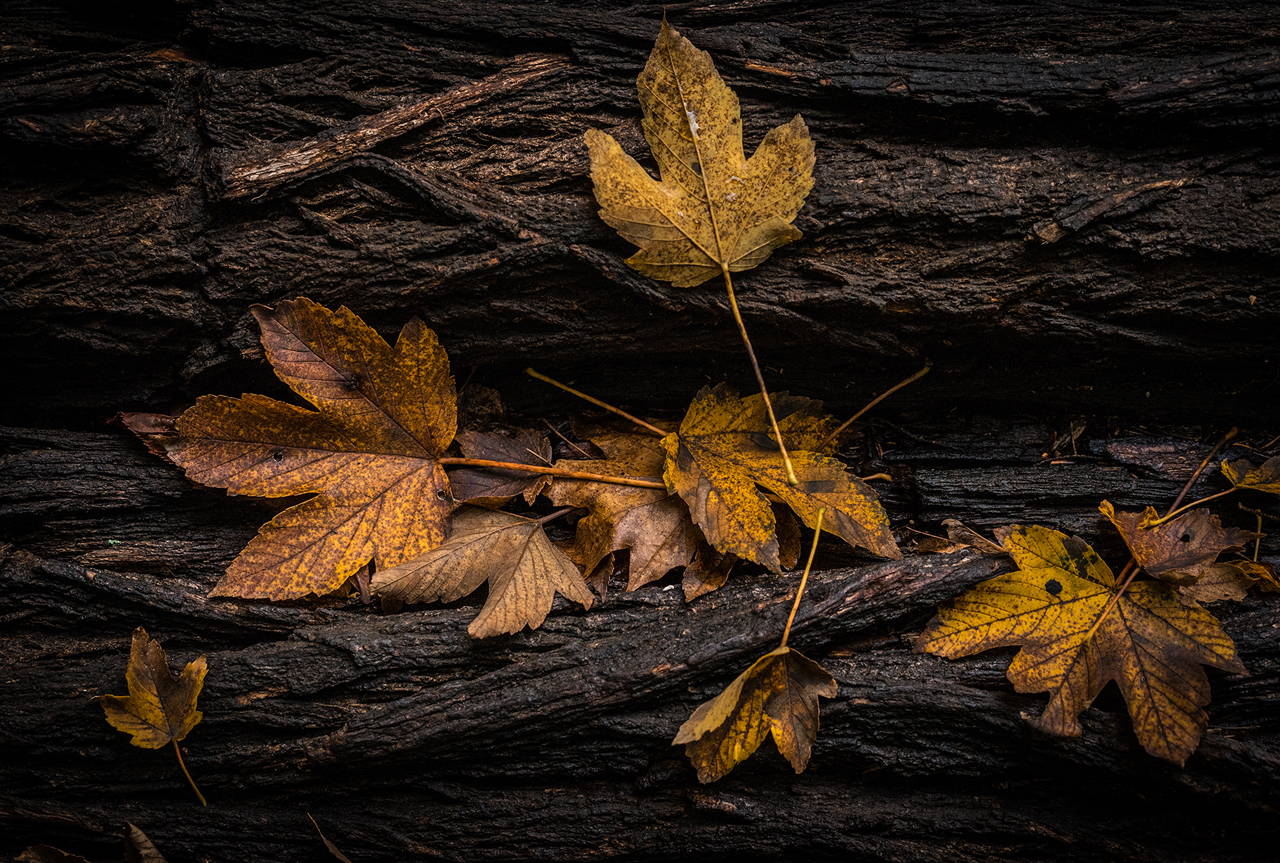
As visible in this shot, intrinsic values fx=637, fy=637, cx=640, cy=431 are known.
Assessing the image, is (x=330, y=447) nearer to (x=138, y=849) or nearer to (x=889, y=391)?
(x=138, y=849)

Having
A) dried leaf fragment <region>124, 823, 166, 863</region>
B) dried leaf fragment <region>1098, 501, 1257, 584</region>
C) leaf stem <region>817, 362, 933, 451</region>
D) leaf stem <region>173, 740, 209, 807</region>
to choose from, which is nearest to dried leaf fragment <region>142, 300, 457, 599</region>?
leaf stem <region>173, 740, 209, 807</region>

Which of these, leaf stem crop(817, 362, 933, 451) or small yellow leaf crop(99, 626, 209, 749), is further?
leaf stem crop(817, 362, 933, 451)

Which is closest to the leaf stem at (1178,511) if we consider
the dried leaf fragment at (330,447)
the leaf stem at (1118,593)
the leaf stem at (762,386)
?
the leaf stem at (1118,593)

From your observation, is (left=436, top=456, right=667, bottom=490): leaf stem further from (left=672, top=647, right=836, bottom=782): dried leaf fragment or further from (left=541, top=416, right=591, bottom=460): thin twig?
(left=672, top=647, right=836, bottom=782): dried leaf fragment

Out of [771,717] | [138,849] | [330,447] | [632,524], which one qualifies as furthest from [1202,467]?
[138,849]

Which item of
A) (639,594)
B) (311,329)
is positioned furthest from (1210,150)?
(311,329)

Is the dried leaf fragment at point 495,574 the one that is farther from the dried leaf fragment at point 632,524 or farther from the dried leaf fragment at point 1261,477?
the dried leaf fragment at point 1261,477
